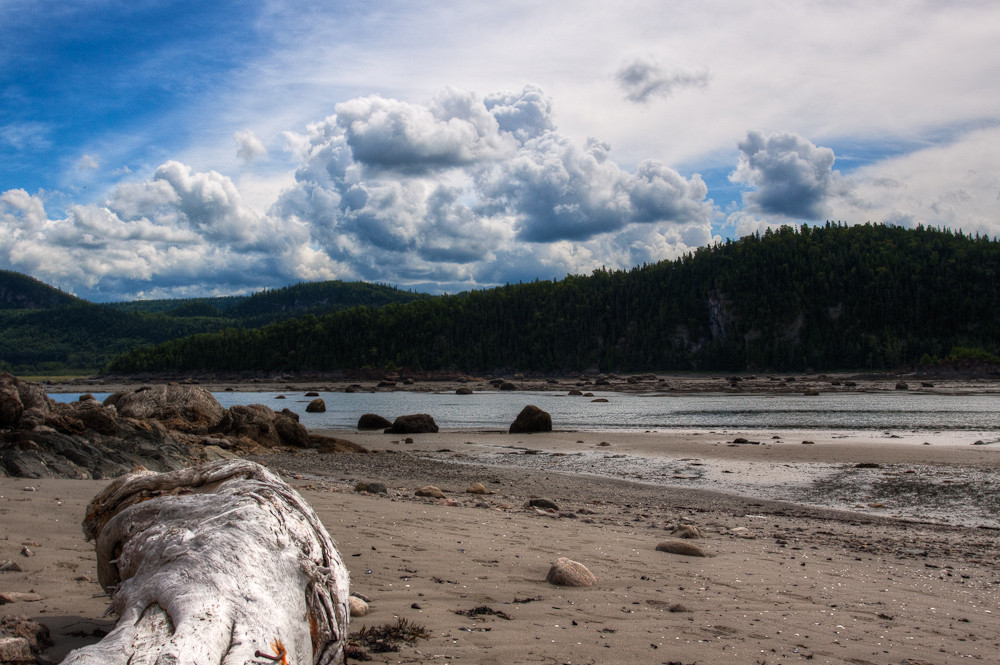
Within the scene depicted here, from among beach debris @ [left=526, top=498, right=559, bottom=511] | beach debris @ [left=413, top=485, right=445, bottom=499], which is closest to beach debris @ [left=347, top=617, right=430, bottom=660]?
beach debris @ [left=526, top=498, right=559, bottom=511]

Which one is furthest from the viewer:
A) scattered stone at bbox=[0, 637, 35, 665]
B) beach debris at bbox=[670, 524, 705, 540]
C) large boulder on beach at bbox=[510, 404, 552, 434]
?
large boulder on beach at bbox=[510, 404, 552, 434]

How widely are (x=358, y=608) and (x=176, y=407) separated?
22135 mm

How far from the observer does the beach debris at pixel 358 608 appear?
493 cm

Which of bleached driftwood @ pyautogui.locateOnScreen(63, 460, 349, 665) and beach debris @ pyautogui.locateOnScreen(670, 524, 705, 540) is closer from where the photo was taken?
bleached driftwood @ pyautogui.locateOnScreen(63, 460, 349, 665)

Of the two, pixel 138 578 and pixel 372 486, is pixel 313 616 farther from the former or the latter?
pixel 372 486

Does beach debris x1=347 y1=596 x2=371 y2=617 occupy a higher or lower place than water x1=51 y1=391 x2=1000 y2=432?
higher

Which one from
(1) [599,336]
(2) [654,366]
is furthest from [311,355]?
(2) [654,366]

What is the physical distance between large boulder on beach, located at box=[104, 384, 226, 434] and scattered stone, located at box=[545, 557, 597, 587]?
20.1 m

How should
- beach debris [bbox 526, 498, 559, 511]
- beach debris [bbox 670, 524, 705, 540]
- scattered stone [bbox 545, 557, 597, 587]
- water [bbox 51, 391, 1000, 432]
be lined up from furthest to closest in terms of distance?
1. water [bbox 51, 391, 1000, 432]
2. beach debris [bbox 526, 498, 559, 511]
3. beach debris [bbox 670, 524, 705, 540]
4. scattered stone [bbox 545, 557, 597, 587]

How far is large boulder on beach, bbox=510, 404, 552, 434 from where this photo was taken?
31.6 m

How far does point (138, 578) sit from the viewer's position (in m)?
3.51

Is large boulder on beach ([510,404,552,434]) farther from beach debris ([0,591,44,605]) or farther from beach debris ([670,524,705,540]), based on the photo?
beach debris ([0,591,44,605])

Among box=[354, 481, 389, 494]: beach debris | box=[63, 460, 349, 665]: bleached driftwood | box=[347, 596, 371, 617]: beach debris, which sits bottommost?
box=[354, 481, 389, 494]: beach debris

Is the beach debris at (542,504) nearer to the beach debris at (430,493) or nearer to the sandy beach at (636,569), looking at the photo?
the sandy beach at (636,569)
